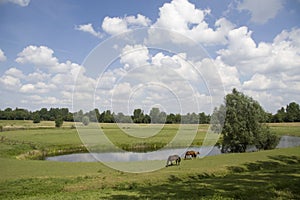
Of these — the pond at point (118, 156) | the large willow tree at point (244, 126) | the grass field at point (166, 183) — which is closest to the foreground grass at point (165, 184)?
the grass field at point (166, 183)

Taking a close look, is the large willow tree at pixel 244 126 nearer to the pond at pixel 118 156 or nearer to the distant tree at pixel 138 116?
the pond at pixel 118 156

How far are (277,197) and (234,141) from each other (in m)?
38.7

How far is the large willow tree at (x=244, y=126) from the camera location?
48469 millimetres

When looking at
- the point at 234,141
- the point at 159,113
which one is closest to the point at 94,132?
the point at 159,113

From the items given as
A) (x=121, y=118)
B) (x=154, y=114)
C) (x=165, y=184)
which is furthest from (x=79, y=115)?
(x=165, y=184)

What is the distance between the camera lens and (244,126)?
48.3 meters

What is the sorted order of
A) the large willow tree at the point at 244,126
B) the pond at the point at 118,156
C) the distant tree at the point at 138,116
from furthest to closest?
the large willow tree at the point at 244,126 → the pond at the point at 118,156 → the distant tree at the point at 138,116

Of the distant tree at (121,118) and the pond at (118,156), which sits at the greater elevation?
the distant tree at (121,118)

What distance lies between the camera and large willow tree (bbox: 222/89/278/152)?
159 ft

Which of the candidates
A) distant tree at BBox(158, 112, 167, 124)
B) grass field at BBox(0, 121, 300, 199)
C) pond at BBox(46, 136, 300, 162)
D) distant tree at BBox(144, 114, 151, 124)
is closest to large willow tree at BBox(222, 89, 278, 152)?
pond at BBox(46, 136, 300, 162)

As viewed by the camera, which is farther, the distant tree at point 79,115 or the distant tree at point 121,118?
the distant tree at point 121,118

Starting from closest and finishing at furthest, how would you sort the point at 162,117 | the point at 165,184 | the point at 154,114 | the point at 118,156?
the point at 165,184
the point at 154,114
the point at 162,117
the point at 118,156

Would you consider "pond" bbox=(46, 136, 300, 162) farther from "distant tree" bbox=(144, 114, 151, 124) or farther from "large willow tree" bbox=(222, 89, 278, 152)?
"distant tree" bbox=(144, 114, 151, 124)

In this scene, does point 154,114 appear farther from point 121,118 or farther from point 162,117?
point 121,118
